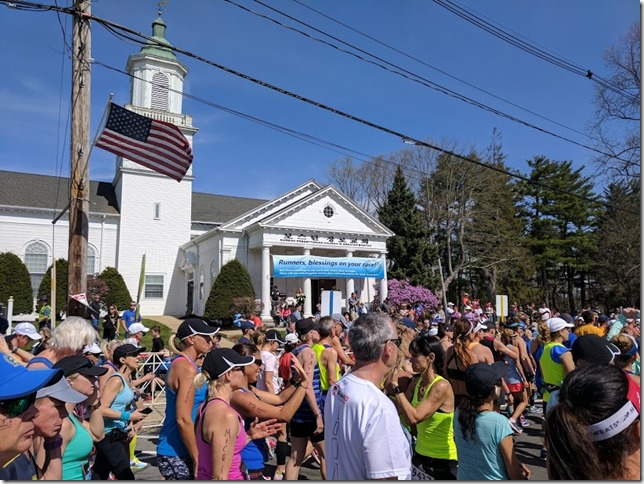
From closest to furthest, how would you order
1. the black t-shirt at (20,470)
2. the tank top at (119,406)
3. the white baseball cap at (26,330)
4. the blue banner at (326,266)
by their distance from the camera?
the black t-shirt at (20,470)
the tank top at (119,406)
the white baseball cap at (26,330)
the blue banner at (326,266)

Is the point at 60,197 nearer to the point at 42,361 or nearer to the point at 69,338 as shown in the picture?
the point at 69,338

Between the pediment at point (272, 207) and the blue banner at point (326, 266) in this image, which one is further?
the pediment at point (272, 207)

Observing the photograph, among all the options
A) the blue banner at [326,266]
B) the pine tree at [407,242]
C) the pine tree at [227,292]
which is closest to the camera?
the pine tree at [227,292]

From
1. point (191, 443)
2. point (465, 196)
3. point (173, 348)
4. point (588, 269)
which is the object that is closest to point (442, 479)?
point (191, 443)

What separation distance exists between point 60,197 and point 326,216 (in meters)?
19.6

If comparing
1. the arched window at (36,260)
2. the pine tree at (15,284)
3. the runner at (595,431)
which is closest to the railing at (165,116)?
the arched window at (36,260)

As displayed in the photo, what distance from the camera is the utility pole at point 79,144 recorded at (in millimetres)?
7898

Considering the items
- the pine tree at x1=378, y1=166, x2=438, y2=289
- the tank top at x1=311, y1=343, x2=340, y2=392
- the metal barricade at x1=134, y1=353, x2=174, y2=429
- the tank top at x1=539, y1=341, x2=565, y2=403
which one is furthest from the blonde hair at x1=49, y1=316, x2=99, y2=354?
the pine tree at x1=378, y1=166, x2=438, y2=289

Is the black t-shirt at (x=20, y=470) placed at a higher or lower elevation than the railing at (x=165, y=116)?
lower

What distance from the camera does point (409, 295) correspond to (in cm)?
3666

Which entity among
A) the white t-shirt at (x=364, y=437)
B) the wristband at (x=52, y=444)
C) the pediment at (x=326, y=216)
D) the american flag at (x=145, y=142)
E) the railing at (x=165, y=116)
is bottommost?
the wristband at (x=52, y=444)

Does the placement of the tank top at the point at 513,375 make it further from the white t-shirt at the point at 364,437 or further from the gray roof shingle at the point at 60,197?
the gray roof shingle at the point at 60,197

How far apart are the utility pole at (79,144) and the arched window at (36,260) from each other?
91.9 feet

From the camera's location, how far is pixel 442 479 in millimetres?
3988
